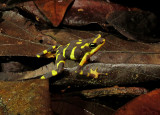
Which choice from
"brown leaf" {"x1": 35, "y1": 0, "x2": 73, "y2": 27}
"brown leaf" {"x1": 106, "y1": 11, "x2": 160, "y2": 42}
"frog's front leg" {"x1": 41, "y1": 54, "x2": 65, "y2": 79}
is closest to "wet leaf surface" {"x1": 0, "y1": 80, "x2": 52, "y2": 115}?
"frog's front leg" {"x1": 41, "y1": 54, "x2": 65, "y2": 79}

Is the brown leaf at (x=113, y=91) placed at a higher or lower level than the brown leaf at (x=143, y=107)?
lower

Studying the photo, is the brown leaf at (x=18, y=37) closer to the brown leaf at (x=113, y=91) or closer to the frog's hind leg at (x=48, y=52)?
the frog's hind leg at (x=48, y=52)

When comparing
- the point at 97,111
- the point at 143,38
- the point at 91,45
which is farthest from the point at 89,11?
the point at 97,111

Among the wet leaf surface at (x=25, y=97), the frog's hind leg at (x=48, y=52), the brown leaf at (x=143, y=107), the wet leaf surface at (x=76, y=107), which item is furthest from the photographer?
the frog's hind leg at (x=48, y=52)

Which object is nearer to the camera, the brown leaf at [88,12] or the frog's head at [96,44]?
the frog's head at [96,44]

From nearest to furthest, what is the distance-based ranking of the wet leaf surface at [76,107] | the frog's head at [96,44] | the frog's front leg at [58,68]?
the wet leaf surface at [76,107] → the frog's front leg at [58,68] → the frog's head at [96,44]

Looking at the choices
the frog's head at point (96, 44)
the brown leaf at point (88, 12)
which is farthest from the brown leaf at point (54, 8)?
the frog's head at point (96, 44)

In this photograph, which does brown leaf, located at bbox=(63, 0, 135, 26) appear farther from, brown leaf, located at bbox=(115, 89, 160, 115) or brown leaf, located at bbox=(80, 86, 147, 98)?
brown leaf, located at bbox=(115, 89, 160, 115)
